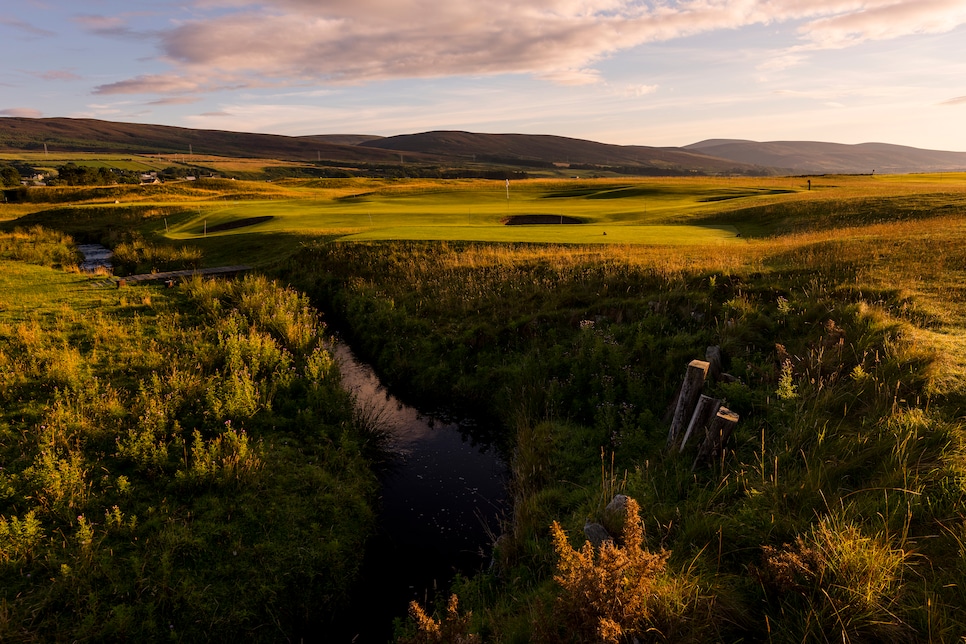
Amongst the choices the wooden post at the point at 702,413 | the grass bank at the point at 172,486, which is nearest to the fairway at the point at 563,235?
the grass bank at the point at 172,486

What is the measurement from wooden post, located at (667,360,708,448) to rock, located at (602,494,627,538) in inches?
86.5

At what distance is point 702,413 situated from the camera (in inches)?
298

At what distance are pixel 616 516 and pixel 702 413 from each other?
245 cm

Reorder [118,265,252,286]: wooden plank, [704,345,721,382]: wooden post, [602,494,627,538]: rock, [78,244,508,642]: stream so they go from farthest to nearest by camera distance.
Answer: [118,265,252,286]: wooden plank, [704,345,721,382]: wooden post, [78,244,508,642]: stream, [602,494,627,538]: rock

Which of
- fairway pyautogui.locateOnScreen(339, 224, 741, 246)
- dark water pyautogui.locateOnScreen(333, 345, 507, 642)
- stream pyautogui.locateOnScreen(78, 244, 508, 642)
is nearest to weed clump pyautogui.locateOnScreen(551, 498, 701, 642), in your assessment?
dark water pyautogui.locateOnScreen(333, 345, 507, 642)

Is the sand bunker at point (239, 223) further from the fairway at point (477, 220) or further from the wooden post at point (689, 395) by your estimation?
the wooden post at point (689, 395)

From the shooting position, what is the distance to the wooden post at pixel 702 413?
7.42 m

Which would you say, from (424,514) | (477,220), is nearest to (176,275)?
(477,220)

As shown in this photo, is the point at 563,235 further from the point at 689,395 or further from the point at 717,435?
the point at 717,435

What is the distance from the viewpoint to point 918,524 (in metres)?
5.03

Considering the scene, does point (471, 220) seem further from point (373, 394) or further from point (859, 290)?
point (859, 290)

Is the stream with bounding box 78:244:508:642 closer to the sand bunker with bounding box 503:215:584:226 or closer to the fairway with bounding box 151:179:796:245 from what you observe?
the fairway with bounding box 151:179:796:245

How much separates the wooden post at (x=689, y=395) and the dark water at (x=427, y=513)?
352 centimetres

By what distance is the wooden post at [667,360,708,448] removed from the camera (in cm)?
797
